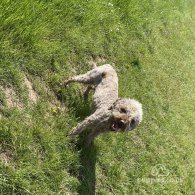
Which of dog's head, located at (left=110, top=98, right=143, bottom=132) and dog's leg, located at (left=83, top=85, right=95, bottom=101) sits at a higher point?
dog's leg, located at (left=83, top=85, right=95, bottom=101)

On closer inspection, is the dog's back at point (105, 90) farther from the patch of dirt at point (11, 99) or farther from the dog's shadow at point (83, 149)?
the patch of dirt at point (11, 99)

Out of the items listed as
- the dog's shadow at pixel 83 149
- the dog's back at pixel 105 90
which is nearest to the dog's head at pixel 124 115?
the dog's back at pixel 105 90

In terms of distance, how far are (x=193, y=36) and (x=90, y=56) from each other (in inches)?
260

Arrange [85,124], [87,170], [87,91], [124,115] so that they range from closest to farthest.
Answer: [124,115]
[85,124]
[87,170]
[87,91]

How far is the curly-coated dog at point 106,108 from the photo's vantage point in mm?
4930

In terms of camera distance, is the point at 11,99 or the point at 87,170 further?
the point at 87,170

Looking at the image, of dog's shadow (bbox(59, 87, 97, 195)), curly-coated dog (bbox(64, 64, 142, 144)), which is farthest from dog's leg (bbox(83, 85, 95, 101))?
curly-coated dog (bbox(64, 64, 142, 144))

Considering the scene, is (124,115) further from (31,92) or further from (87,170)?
(31,92)

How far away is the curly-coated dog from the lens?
4.93m

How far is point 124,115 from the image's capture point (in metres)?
4.85

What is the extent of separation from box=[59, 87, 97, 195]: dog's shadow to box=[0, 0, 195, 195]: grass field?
1 centimetres

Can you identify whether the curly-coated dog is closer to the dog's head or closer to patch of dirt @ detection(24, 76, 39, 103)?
the dog's head

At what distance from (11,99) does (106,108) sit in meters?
1.25

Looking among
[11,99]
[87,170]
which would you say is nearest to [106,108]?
[87,170]
